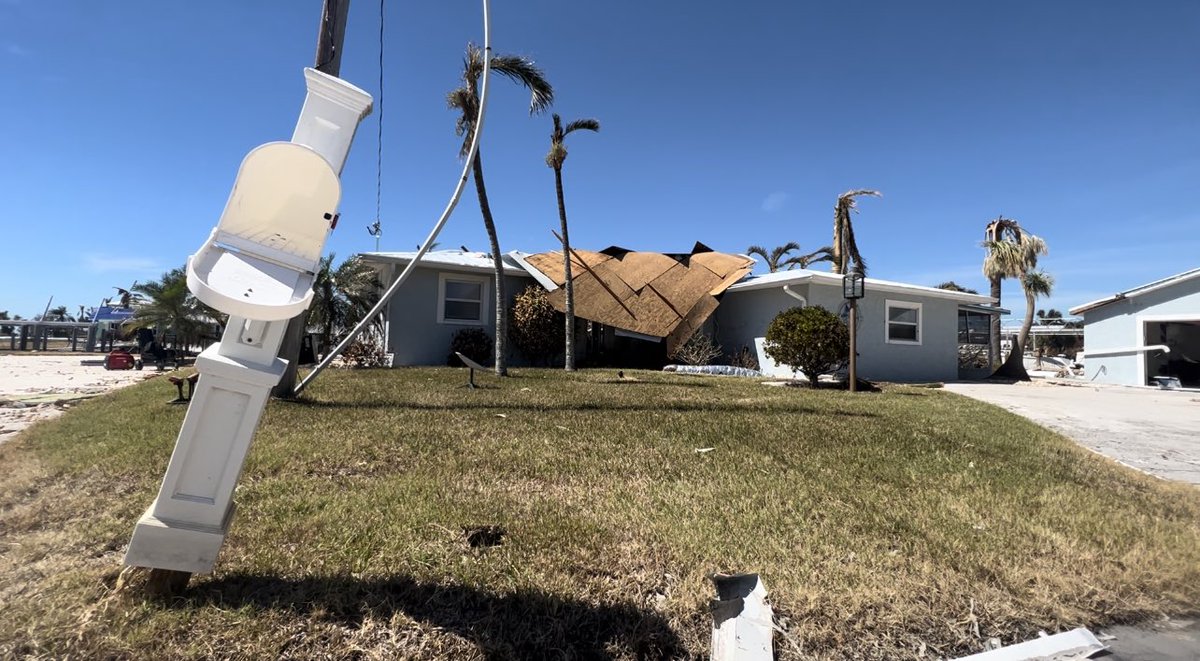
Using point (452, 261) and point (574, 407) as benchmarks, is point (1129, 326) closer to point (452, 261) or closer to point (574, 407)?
point (574, 407)

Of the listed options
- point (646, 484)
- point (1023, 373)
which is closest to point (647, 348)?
point (1023, 373)

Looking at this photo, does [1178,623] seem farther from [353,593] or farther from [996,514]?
[353,593]

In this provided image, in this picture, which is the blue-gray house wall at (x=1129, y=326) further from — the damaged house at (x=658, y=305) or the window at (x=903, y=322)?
the window at (x=903, y=322)

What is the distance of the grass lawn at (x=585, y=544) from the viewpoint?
2.30m

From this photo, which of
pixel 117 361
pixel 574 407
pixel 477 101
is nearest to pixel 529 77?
pixel 477 101

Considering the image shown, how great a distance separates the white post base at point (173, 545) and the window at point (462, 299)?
1423 cm

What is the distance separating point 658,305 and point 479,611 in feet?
48.1

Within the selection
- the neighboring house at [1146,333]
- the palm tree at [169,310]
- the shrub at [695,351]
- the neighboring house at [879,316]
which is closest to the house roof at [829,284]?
the neighboring house at [879,316]

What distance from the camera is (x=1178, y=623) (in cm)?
268

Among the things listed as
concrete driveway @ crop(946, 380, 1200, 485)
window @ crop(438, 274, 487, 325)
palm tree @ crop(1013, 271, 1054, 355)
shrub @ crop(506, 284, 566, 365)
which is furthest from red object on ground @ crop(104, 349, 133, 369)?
palm tree @ crop(1013, 271, 1054, 355)

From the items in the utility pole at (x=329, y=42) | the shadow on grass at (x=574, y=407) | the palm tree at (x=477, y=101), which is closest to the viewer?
the utility pole at (x=329, y=42)

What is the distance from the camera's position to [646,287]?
17172mm

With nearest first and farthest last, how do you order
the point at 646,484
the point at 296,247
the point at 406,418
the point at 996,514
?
the point at 296,247 → the point at 996,514 → the point at 646,484 → the point at 406,418

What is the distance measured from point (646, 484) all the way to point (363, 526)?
188 cm
